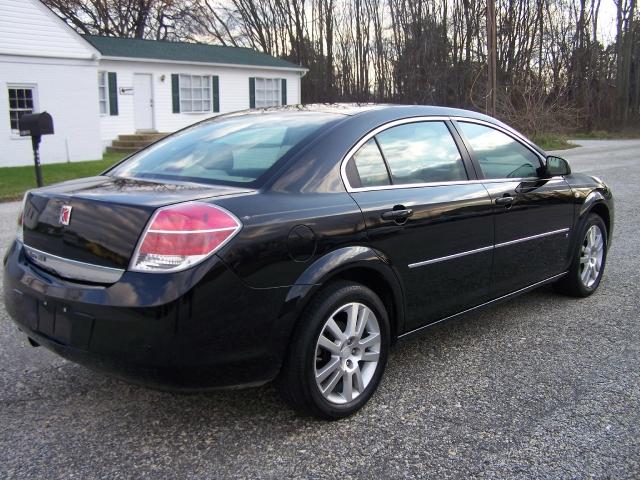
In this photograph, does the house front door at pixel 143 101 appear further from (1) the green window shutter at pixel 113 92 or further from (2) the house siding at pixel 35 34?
(2) the house siding at pixel 35 34

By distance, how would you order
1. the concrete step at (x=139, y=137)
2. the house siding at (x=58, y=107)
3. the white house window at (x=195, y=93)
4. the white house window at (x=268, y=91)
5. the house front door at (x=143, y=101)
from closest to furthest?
the house siding at (x=58, y=107)
the concrete step at (x=139, y=137)
the house front door at (x=143, y=101)
the white house window at (x=195, y=93)
the white house window at (x=268, y=91)

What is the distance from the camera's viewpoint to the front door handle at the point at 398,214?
11.1ft

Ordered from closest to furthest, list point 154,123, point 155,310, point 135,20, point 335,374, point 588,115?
Answer: point 155,310 < point 335,374 < point 154,123 < point 135,20 < point 588,115

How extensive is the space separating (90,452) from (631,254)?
6.10 metres

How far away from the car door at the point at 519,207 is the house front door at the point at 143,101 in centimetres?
2082

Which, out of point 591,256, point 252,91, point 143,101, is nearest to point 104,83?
point 143,101

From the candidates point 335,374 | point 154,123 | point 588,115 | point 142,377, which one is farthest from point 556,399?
point 588,115

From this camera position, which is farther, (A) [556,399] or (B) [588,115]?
(B) [588,115]

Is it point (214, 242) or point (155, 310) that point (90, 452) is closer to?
point (155, 310)

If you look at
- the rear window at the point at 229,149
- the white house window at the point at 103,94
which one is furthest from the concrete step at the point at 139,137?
the rear window at the point at 229,149

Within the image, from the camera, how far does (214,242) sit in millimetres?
2713

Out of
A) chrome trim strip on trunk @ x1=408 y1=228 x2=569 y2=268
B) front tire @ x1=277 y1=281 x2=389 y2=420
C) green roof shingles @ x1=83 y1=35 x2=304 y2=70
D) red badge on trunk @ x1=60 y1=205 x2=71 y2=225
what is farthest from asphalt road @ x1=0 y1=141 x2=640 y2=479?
green roof shingles @ x1=83 y1=35 x2=304 y2=70

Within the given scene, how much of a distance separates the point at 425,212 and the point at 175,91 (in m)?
22.2

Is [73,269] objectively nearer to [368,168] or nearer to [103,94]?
[368,168]
